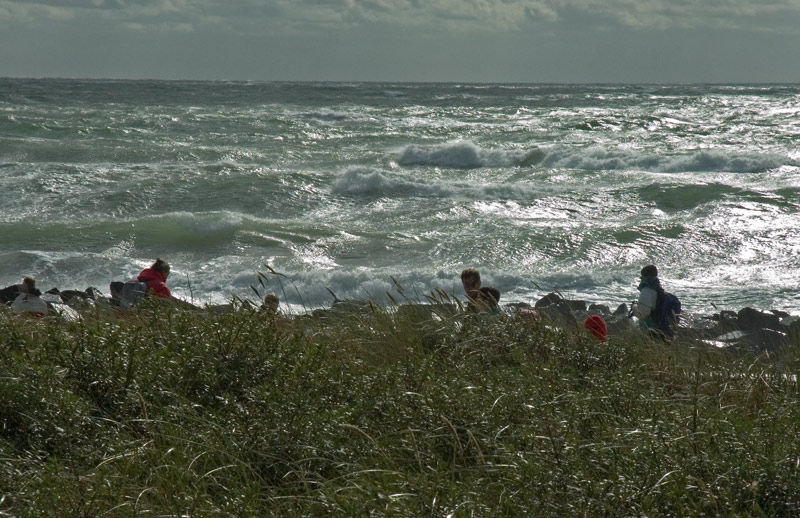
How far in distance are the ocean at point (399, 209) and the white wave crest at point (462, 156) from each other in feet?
0.34

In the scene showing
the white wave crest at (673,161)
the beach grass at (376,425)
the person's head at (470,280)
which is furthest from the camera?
the white wave crest at (673,161)

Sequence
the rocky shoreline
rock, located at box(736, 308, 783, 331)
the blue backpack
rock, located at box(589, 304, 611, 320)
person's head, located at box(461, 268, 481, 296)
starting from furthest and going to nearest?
1. rock, located at box(589, 304, 611, 320)
2. rock, located at box(736, 308, 783, 331)
3. the blue backpack
4. the rocky shoreline
5. person's head, located at box(461, 268, 481, 296)

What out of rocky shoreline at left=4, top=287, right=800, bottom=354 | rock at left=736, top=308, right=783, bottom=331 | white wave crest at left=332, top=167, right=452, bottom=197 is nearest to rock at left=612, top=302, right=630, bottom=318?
rocky shoreline at left=4, top=287, right=800, bottom=354

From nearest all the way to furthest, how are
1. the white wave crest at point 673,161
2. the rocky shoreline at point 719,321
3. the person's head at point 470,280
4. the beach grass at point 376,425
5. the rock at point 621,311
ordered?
the beach grass at point 376,425 < the person's head at point 470,280 < the rocky shoreline at point 719,321 < the rock at point 621,311 < the white wave crest at point 673,161

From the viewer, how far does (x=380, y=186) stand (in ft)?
76.9

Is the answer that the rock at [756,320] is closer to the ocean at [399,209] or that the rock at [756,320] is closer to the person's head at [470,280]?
the ocean at [399,209]

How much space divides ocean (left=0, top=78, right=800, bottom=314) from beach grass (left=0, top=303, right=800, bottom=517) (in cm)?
105

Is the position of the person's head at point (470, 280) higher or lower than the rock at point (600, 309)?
higher

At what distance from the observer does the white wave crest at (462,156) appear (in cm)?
2940

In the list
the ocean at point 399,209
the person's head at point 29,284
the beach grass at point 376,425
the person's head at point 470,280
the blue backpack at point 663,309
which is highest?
the beach grass at point 376,425

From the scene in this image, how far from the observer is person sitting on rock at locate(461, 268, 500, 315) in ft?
20.6

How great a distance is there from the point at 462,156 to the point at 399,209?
31.9ft

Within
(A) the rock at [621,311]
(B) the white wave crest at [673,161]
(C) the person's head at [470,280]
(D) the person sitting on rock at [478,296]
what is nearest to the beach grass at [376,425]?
(D) the person sitting on rock at [478,296]

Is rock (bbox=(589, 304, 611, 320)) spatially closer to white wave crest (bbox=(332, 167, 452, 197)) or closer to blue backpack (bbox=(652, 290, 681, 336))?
blue backpack (bbox=(652, 290, 681, 336))
